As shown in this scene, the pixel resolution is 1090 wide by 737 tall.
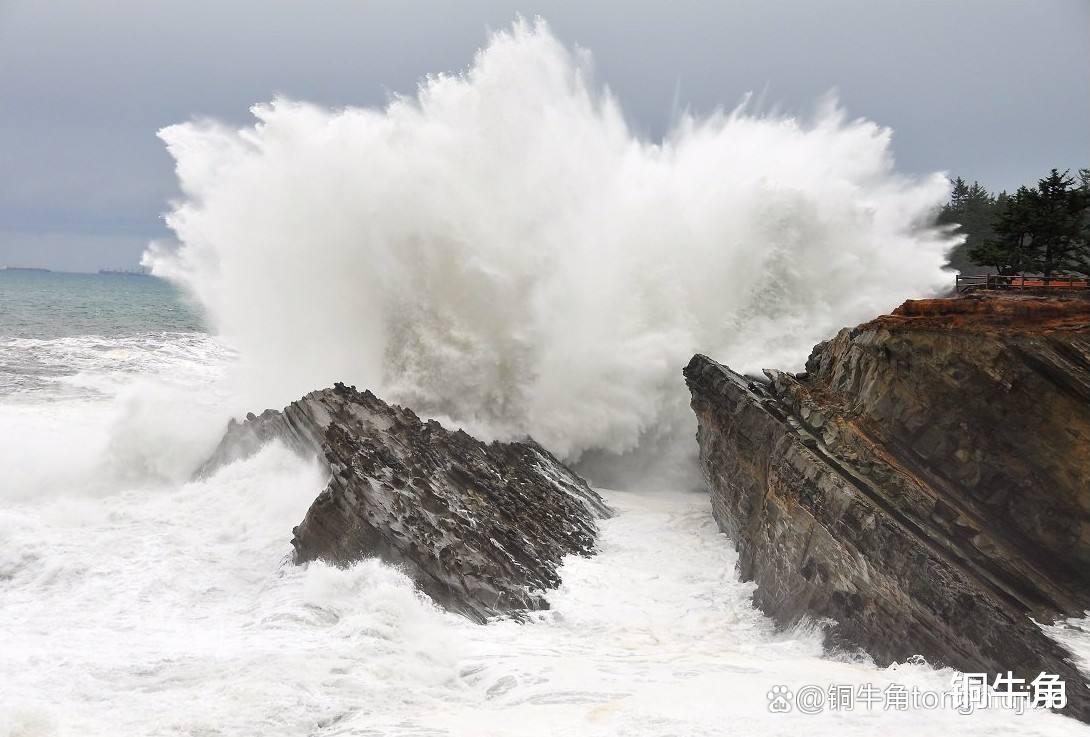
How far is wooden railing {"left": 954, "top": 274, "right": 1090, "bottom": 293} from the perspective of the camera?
39.8 ft

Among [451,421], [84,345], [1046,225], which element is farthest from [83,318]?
[1046,225]

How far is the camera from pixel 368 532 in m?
10.5

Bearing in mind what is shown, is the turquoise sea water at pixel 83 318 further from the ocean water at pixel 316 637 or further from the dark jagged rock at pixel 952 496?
the dark jagged rock at pixel 952 496

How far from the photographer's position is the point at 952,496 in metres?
9.78

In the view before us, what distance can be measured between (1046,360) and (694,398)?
719 centimetres

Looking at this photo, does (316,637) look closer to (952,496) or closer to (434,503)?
(434,503)

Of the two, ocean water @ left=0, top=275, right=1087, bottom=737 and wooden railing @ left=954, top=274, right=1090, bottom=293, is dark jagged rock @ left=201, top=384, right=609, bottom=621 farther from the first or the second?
wooden railing @ left=954, top=274, right=1090, bottom=293

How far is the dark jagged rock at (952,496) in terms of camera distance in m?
8.63

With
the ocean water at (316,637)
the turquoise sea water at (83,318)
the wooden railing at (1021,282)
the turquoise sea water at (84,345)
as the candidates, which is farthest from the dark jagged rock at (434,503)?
the turquoise sea water at (83,318)

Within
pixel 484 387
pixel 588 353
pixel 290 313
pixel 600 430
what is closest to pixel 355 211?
pixel 290 313

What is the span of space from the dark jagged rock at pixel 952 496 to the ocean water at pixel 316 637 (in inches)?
24.4

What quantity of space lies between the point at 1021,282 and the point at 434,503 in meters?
11.5

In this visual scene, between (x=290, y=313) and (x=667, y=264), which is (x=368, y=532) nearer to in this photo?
(x=290, y=313)

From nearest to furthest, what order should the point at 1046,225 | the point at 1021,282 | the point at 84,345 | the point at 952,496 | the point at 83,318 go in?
the point at 952,496 → the point at 1021,282 → the point at 1046,225 → the point at 84,345 → the point at 83,318
